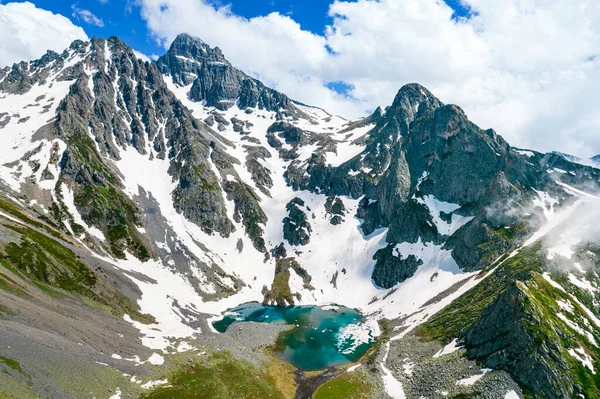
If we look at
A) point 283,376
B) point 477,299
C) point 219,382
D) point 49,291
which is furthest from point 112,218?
point 477,299

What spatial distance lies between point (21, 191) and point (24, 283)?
3442 inches

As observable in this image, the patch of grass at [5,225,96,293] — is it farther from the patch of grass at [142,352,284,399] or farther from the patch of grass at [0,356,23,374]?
the patch of grass at [142,352,284,399]

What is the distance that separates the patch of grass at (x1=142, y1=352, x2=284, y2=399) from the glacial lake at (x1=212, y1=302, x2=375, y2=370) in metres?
18.6

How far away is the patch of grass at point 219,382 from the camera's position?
82562 millimetres

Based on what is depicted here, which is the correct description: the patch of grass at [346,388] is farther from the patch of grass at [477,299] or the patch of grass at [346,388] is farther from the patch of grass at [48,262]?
the patch of grass at [48,262]

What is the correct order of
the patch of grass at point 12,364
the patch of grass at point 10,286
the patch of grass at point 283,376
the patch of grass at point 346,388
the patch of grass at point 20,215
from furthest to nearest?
the patch of grass at point 20,215
the patch of grass at point 283,376
the patch of grass at point 10,286
the patch of grass at point 346,388
the patch of grass at point 12,364

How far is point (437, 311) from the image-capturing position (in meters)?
139

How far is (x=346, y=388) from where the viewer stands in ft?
315

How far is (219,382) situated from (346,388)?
3228cm

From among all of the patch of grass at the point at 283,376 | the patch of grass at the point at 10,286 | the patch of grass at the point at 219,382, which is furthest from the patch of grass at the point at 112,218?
the patch of grass at the point at 283,376

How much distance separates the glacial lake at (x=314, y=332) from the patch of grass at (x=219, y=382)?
61.1 ft

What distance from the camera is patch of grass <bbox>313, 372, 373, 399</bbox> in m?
92.3

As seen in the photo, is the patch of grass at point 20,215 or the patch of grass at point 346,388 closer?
the patch of grass at point 346,388

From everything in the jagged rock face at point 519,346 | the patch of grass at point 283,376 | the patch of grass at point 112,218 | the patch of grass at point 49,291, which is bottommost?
the patch of grass at point 49,291
